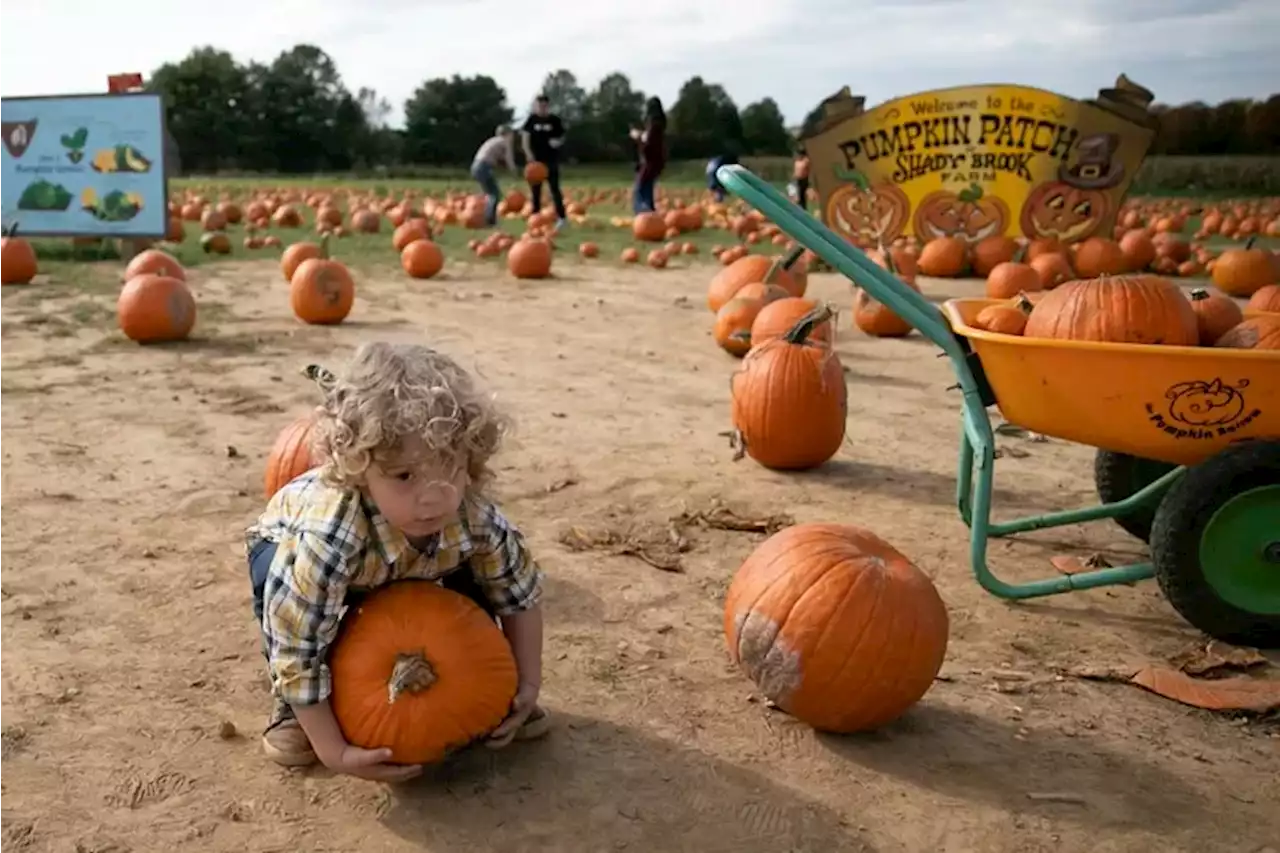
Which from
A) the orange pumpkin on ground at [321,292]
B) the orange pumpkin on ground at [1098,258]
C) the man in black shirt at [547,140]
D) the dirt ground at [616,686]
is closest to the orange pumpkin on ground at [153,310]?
the orange pumpkin on ground at [321,292]

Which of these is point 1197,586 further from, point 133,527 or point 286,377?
point 286,377

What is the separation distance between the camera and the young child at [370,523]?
231cm

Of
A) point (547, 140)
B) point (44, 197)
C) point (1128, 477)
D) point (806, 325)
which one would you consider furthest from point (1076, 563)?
point (547, 140)

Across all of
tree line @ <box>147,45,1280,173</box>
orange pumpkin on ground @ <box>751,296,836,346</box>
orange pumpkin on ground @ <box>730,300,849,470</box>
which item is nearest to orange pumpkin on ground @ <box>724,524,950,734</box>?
orange pumpkin on ground @ <box>730,300,849,470</box>

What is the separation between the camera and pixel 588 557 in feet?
12.8

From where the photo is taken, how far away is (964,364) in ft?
11.7

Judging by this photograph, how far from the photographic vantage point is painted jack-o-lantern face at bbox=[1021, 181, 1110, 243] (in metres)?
11.4

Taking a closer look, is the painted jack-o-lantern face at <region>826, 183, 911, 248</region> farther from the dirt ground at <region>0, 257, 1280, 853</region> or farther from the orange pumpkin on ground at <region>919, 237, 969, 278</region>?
the dirt ground at <region>0, 257, 1280, 853</region>

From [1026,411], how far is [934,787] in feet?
4.33

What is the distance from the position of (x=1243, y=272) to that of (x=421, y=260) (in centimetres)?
700

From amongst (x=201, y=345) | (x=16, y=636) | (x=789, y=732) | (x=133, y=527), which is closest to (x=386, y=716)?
(x=789, y=732)

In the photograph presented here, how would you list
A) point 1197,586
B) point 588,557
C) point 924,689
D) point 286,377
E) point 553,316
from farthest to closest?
point 553,316 < point 286,377 < point 588,557 < point 1197,586 < point 924,689

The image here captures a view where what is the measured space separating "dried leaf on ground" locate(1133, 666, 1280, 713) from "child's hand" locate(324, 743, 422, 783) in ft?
6.04

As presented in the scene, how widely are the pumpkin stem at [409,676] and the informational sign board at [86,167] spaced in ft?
33.9
